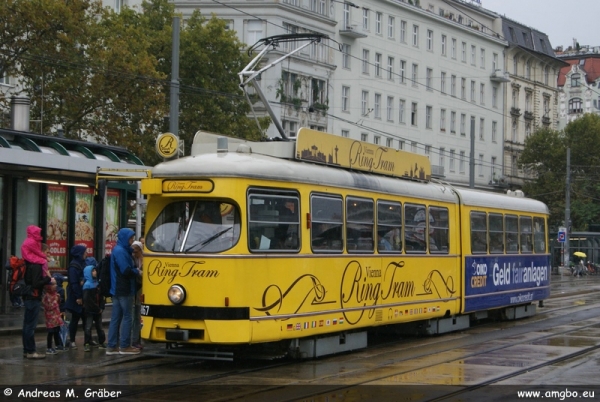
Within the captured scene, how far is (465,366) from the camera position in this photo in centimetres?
1439

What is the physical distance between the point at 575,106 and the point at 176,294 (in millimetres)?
117366

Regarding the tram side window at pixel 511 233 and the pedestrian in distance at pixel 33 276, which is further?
the tram side window at pixel 511 233

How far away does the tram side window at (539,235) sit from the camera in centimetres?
2419

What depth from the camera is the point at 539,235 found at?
24547 mm

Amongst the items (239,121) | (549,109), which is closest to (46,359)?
(239,121)

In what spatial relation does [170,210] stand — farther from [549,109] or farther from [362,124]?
[549,109]

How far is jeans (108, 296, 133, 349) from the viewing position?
1485 centimetres

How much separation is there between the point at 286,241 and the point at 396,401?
3.54m

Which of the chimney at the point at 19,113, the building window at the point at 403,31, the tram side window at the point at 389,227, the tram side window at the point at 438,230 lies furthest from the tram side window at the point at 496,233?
the building window at the point at 403,31

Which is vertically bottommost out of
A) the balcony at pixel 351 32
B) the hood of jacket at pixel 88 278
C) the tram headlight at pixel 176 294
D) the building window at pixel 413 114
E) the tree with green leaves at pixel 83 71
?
the tram headlight at pixel 176 294

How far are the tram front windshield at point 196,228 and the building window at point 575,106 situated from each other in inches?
4558

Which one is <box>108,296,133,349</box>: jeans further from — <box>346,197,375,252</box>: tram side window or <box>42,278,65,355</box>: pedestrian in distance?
<box>346,197,375,252</box>: tram side window

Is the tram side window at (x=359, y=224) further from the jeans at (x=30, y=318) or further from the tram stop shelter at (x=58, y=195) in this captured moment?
the tram stop shelter at (x=58, y=195)

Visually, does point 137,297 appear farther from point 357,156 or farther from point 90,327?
point 357,156
